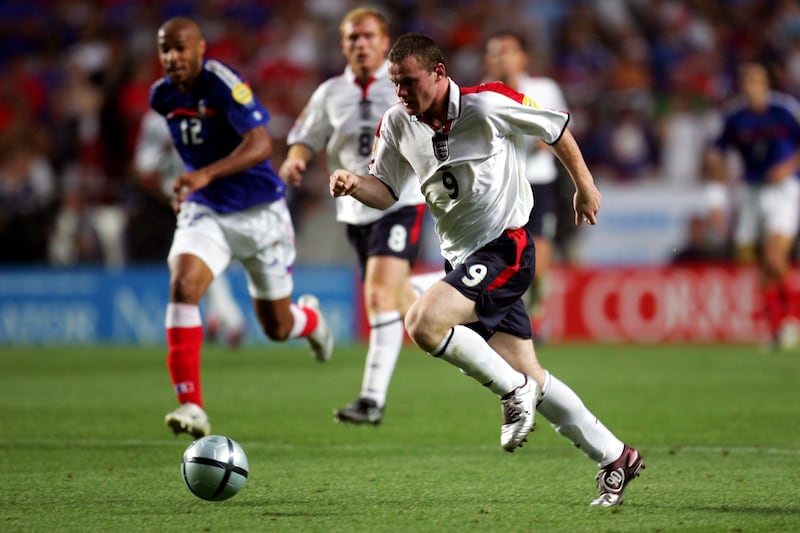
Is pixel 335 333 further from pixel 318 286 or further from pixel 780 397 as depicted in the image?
pixel 780 397

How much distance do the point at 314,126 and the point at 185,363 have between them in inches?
82.2

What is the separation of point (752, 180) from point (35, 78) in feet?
36.8

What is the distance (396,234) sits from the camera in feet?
27.1

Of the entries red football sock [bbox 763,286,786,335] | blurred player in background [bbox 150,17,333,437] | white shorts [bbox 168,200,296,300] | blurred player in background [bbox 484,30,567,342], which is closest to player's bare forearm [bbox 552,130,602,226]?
blurred player in background [bbox 150,17,333,437]

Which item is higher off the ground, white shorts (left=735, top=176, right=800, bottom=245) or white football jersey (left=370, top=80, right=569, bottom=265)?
white shorts (left=735, top=176, right=800, bottom=245)

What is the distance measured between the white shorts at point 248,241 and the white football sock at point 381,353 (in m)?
0.63

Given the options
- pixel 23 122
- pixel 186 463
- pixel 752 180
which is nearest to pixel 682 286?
pixel 752 180

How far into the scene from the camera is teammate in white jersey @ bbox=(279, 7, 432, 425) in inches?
323

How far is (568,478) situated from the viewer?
239 inches

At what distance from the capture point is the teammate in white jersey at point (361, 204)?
26.9 feet

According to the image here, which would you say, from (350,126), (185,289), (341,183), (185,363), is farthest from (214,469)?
(350,126)

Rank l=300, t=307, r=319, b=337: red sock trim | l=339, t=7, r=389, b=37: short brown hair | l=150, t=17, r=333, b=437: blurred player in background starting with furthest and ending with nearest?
1. l=300, t=307, r=319, b=337: red sock trim
2. l=339, t=7, r=389, b=37: short brown hair
3. l=150, t=17, r=333, b=437: blurred player in background

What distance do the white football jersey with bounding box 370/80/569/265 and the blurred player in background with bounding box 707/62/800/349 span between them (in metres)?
8.28

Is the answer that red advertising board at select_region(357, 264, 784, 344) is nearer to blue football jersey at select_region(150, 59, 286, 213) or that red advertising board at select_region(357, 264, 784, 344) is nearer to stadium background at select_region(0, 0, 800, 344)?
stadium background at select_region(0, 0, 800, 344)
